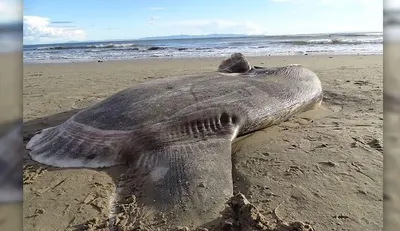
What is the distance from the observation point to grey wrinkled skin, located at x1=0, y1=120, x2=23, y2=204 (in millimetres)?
531

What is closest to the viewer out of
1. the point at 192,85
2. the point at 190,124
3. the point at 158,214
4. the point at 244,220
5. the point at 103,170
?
the point at 244,220

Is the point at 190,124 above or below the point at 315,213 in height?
above

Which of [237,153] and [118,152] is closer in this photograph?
[118,152]

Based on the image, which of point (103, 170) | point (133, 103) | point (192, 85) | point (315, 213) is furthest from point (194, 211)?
point (192, 85)

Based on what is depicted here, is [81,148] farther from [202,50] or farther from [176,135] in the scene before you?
[202,50]

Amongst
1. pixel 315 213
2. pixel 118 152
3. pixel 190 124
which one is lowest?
pixel 315 213

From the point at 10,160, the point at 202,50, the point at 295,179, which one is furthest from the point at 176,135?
the point at 202,50

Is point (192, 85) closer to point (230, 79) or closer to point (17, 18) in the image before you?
point (230, 79)

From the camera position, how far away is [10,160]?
21.2 inches

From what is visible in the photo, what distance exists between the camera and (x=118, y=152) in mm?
2746

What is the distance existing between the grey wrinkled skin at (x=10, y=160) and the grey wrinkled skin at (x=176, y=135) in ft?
4.79

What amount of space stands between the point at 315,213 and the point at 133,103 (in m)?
1.70

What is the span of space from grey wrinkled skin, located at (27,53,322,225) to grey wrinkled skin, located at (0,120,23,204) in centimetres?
146

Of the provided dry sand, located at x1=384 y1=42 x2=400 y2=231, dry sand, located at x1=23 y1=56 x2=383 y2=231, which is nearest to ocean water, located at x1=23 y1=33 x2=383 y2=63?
dry sand, located at x1=23 y1=56 x2=383 y2=231
